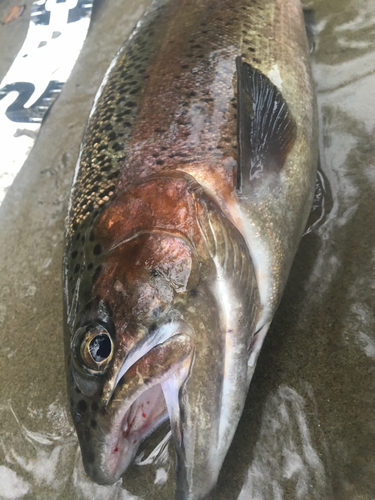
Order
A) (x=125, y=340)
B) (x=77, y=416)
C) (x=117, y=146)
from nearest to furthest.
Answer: (x=125, y=340) < (x=77, y=416) < (x=117, y=146)

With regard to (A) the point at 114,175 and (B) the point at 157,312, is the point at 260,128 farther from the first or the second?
(B) the point at 157,312

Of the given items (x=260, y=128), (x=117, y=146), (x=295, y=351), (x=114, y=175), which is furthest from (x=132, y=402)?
(x=260, y=128)

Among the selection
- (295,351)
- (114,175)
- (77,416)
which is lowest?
(295,351)

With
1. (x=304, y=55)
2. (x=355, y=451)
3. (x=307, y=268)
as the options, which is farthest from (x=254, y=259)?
(x=304, y=55)

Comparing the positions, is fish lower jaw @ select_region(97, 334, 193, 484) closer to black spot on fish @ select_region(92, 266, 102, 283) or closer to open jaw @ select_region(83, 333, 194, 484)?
open jaw @ select_region(83, 333, 194, 484)

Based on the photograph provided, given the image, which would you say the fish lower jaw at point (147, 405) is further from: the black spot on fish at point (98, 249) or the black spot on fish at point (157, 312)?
the black spot on fish at point (98, 249)

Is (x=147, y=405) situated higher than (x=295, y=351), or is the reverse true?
(x=147, y=405)

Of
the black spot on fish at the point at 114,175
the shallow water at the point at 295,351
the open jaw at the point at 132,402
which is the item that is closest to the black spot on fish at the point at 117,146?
the black spot on fish at the point at 114,175
